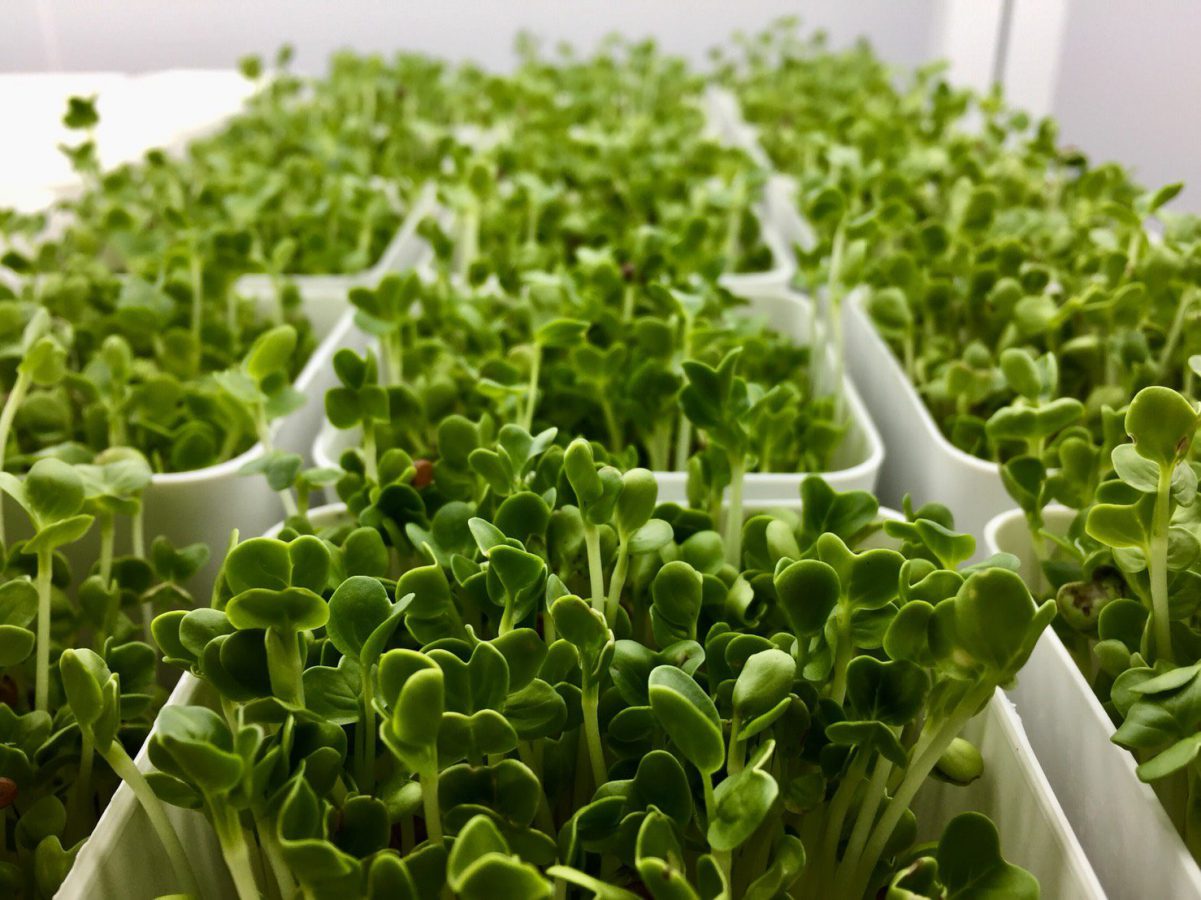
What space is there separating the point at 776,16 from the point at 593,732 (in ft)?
8.59

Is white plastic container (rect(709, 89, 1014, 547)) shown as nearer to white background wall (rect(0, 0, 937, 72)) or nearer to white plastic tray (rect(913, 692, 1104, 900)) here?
white plastic tray (rect(913, 692, 1104, 900))

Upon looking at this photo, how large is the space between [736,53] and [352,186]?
177 centimetres

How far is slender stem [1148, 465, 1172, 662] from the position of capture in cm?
47

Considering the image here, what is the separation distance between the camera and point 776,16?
8.95ft

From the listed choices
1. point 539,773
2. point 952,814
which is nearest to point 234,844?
point 539,773

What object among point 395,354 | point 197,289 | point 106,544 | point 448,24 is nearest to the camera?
point 106,544

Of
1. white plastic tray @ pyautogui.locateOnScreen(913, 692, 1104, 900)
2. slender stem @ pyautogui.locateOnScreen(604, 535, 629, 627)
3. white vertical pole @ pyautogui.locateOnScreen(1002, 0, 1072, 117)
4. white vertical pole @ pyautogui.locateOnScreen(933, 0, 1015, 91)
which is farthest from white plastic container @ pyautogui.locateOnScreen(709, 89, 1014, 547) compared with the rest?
white vertical pole @ pyautogui.locateOnScreen(933, 0, 1015, 91)

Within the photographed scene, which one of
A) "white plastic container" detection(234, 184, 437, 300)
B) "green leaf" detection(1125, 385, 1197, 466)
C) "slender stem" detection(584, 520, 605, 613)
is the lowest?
"white plastic container" detection(234, 184, 437, 300)

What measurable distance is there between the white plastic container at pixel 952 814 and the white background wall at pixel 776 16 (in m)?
0.95

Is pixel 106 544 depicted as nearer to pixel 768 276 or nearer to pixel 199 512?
pixel 199 512

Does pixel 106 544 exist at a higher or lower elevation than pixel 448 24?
lower

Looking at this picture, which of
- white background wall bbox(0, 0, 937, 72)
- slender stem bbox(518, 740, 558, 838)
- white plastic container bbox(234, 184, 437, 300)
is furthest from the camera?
white background wall bbox(0, 0, 937, 72)

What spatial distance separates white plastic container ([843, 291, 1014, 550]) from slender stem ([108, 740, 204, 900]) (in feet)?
1.78

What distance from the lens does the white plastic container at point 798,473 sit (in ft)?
2.50
